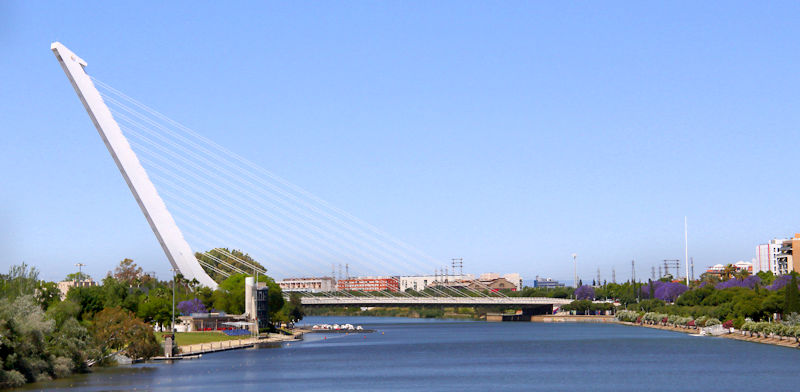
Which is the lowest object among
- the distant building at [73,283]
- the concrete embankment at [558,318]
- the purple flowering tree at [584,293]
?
the concrete embankment at [558,318]

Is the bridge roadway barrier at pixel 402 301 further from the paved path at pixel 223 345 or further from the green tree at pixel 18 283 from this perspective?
the green tree at pixel 18 283

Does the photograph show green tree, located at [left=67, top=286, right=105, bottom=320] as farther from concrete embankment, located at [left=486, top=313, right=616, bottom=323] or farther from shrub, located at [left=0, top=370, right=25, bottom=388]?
concrete embankment, located at [left=486, top=313, right=616, bottom=323]

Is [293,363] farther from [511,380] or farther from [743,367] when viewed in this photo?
[743,367]

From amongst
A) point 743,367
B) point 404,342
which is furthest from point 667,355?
point 404,342

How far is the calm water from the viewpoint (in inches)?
2313

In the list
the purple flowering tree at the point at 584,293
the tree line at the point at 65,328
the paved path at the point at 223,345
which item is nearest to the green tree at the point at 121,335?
the tree line at the point at 65,328

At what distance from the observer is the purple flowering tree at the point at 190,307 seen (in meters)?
112

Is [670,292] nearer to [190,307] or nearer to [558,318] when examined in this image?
[558,318]

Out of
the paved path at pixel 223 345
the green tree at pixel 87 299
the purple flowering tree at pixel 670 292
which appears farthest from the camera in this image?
the purple flowering tree at pixel 670 292

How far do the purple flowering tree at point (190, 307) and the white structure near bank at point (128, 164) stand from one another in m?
4.38

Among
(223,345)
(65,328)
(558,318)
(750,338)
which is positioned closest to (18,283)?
(65,328)

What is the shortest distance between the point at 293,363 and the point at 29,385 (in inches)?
997

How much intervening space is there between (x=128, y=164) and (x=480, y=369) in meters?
46.4

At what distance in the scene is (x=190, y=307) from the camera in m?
113
